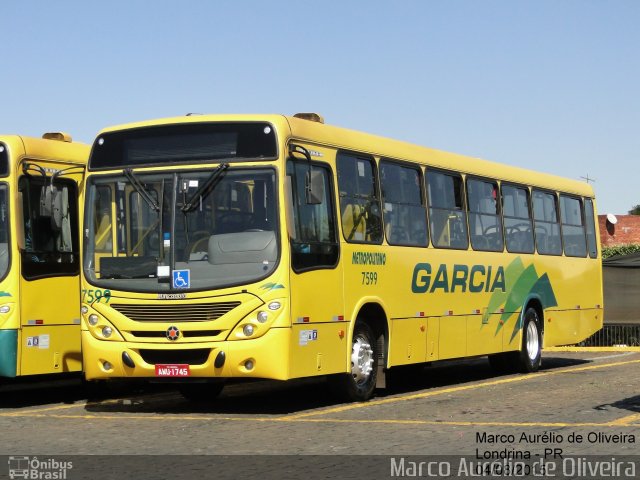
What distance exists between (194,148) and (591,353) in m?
15.3

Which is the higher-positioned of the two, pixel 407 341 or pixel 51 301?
pixel 51 301

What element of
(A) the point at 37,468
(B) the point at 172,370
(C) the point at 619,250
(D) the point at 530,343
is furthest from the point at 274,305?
→ (C) the point at 619,250

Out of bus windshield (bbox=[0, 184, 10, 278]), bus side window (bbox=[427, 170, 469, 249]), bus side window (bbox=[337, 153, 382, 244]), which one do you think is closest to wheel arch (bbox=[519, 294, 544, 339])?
bus side window (bbox=[427, 170, 469, 249])

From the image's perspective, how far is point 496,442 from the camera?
11164 mm

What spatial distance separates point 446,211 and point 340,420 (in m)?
5.49

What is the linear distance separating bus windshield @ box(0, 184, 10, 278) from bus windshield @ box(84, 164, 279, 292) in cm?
134

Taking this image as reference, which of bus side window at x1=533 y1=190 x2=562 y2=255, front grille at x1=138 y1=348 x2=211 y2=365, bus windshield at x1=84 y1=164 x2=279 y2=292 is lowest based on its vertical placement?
front grille at x1=138 y1=348 x2=211 y2=365

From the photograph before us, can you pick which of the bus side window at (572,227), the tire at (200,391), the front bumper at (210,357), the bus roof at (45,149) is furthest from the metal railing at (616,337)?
the front bumper at (210,357)

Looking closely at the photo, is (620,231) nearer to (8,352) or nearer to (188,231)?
(8,352)

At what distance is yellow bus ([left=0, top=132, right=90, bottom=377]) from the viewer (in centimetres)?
1510

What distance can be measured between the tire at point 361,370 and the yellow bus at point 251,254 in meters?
0.02

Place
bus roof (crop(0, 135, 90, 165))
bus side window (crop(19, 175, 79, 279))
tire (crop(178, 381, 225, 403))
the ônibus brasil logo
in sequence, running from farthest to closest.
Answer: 1. tire (crop(178, 381, 225, 403))
2. bus roof (crop(0, 135, 90, 165))
3. bus side window (crop(19, 175, 79, 279))
4. the ônibus brasil logo

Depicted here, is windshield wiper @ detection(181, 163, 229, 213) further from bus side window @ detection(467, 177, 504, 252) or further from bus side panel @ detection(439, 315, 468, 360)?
bus side window @ detection(467, 177, 504, 252)

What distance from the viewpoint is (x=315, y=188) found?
45.6 ft
